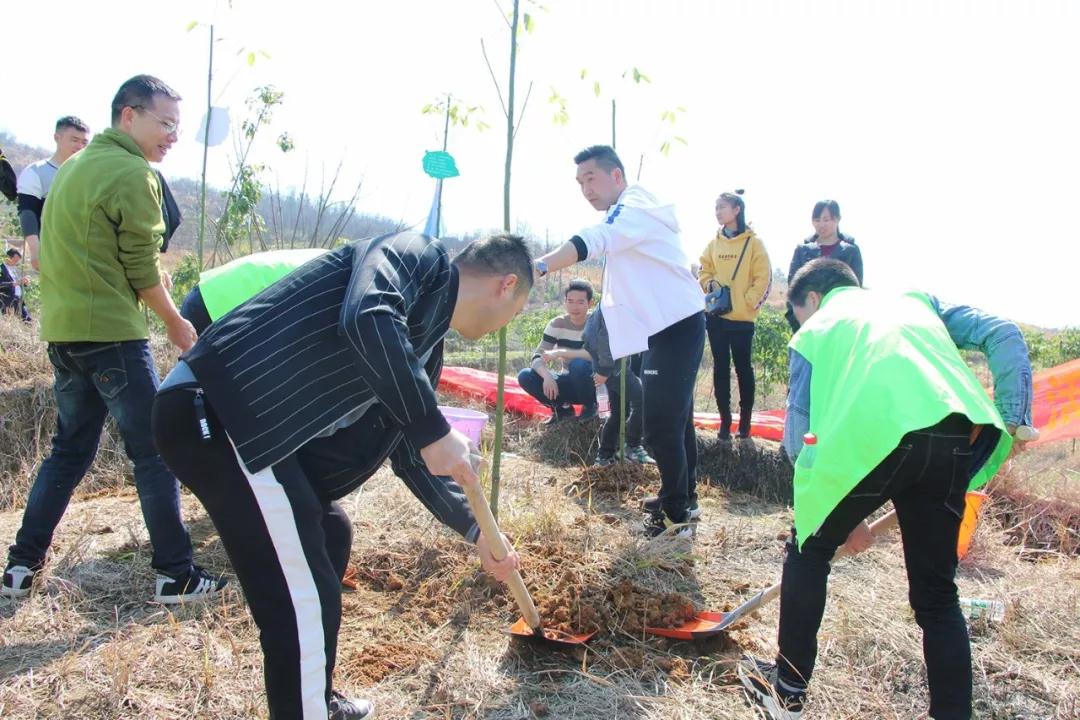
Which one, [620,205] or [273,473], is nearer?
[273,473]

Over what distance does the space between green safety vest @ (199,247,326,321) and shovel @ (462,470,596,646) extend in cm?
125

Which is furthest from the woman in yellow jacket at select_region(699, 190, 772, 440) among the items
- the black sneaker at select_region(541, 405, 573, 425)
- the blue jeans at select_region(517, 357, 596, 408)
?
the black sneaker at select_region(541, 405, 573, 425)

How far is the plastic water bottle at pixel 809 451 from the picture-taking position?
6.67 feet

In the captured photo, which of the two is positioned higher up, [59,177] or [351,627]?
[59,177]

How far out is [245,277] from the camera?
2.86 m

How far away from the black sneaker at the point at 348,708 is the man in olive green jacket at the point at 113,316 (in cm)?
95

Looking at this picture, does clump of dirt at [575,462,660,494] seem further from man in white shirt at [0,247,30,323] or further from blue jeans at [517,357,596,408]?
man in white shirt at [0,247,30,323]

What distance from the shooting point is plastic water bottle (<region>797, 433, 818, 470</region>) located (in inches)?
80.0

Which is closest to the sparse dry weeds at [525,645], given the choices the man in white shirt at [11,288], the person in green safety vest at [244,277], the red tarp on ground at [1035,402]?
the person in green safety vest at [244,277]

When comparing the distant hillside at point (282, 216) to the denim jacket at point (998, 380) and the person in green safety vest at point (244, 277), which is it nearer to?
the person in green safety vest at point (244, 277)

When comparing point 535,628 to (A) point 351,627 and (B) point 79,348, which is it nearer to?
(A) point 351,627

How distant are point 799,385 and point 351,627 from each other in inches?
70.1

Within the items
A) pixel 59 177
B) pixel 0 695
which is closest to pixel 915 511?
pixel 0 695

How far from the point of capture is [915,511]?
2029 mm
